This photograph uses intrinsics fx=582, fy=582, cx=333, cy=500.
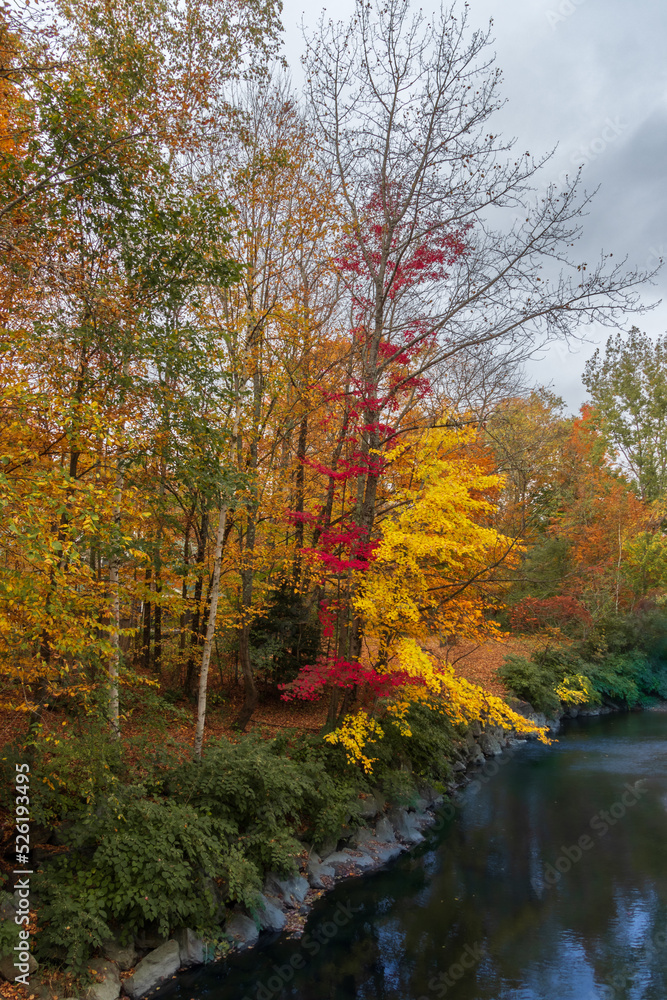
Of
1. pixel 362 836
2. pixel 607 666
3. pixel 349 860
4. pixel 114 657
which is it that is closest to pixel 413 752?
pixel 362 836

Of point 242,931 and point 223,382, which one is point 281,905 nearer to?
point 242,931

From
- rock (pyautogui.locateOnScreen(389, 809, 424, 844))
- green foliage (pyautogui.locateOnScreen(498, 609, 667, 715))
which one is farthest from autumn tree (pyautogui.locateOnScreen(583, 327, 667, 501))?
rock (pyautogui.locateOnScreen(389, 809, 424, 844))

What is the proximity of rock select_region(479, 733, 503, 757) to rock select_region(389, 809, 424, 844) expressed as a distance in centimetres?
517

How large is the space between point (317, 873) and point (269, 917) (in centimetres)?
127

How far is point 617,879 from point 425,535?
5.91 metres

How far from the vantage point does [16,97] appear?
201 inches

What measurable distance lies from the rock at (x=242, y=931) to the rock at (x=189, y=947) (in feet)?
1.30

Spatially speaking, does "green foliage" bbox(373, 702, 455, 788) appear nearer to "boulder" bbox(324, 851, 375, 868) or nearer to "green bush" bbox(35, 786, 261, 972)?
"boulder" bbox(324, 851, 375, 868)

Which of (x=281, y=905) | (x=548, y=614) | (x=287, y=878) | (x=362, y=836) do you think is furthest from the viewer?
(x=548, y=614)


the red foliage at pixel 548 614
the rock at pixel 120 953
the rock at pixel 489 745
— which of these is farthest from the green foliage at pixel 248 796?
the red foliage at pixel 548 614

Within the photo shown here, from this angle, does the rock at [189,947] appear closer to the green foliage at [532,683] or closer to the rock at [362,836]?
the rock at [362,836]

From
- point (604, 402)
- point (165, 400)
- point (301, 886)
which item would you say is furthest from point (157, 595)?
point (604, 402)

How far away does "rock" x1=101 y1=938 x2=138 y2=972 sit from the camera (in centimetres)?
597

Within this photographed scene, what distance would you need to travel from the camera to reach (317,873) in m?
8.30
